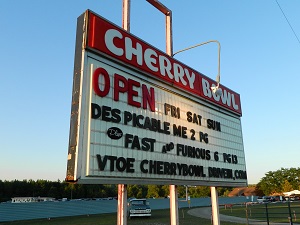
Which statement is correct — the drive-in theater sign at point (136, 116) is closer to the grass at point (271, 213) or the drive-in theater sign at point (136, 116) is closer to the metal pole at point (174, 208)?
the metal pole at point (174, 208)

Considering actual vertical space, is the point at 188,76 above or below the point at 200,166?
above

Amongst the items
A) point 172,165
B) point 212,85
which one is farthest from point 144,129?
point 212,85

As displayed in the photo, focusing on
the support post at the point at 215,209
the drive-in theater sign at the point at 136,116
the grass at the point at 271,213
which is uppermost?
the drive-in theater sign at the point at 136,116

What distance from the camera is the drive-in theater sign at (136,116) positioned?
5.02 meters

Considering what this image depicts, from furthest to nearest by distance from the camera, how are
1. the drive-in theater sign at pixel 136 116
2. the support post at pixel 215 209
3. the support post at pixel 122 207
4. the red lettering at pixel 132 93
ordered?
1. the support post at pixel 215 209
2. the red lettering at pixel 132 93
3. the support post at pixel 122 207
4. the drive-in theater sign at pixel 136 116

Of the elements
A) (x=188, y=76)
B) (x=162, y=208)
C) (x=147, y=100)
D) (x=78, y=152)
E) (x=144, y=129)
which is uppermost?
(x=188, y=76)

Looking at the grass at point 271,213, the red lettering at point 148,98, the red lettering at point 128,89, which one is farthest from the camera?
the grass at point 271,213

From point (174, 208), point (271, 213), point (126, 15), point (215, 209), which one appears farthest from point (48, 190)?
point (126, 15)

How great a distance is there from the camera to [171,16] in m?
9.11

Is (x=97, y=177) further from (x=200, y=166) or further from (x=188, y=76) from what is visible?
(x=188, y=76)

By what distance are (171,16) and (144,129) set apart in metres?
4.45

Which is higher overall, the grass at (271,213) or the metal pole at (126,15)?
the metal pole at (126,15)

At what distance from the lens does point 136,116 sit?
6.02 m

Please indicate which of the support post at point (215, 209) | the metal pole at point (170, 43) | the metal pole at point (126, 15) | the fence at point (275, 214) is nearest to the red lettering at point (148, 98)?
the metal pole at point (126, 15)
